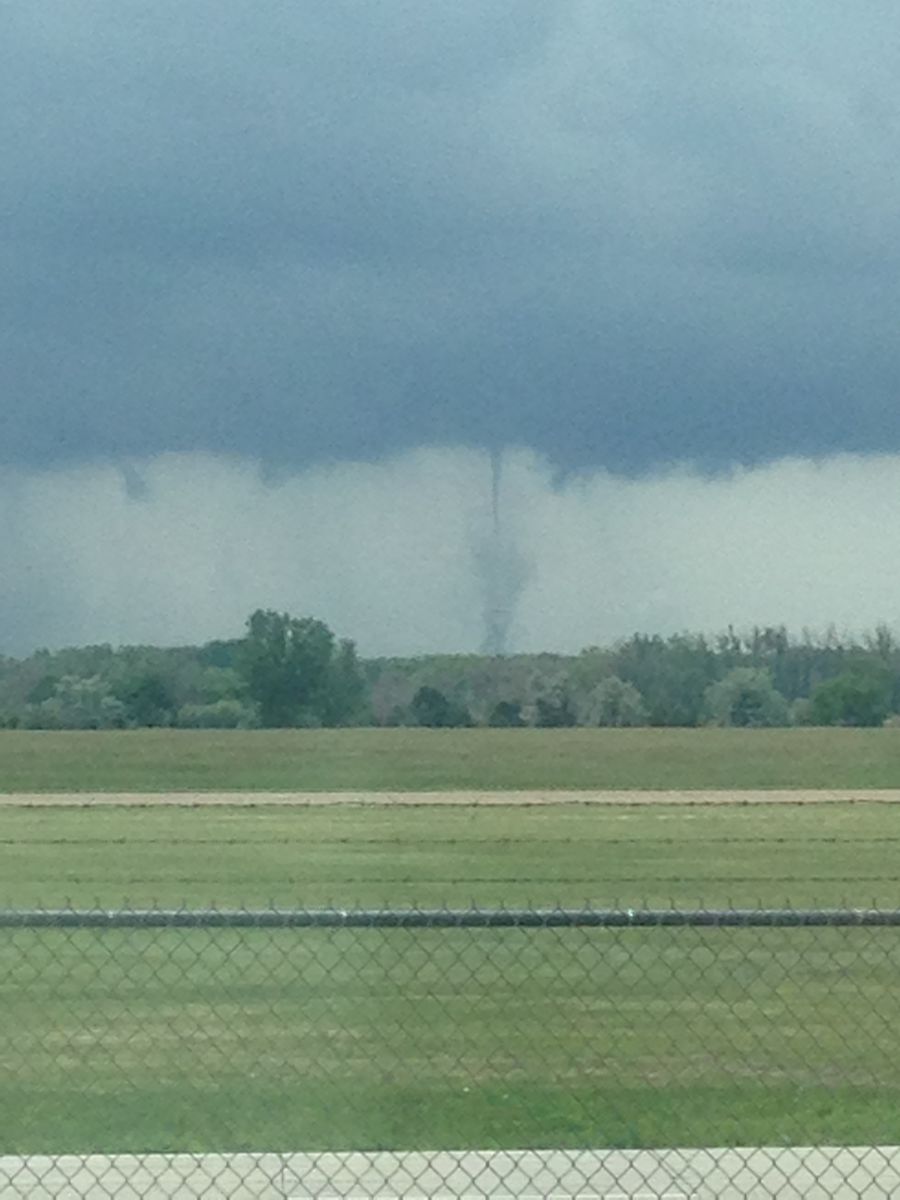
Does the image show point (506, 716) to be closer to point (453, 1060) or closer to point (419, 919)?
point (453, 1060)

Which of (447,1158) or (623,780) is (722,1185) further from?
(623,780)

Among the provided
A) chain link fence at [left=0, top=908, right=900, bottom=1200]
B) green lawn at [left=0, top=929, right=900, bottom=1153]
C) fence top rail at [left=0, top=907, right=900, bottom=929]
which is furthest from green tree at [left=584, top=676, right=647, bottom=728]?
fence top rail at [left=0, top=907, right=900, bottom=929]

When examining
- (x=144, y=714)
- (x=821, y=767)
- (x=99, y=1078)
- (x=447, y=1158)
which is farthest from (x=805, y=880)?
(x=144, y=714)

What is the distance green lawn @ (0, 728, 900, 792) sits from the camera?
62969mm

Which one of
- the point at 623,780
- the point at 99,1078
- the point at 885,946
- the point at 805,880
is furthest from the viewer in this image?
the point at 623,780

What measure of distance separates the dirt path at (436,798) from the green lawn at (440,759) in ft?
13.9

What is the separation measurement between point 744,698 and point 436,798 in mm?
28297

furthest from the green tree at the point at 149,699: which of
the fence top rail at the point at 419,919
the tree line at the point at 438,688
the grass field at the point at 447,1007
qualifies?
the fence top rail at the point at 419,919

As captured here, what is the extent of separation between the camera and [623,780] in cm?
6381

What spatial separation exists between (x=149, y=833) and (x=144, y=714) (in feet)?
129

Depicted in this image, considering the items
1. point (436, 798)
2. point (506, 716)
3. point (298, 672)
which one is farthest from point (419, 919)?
point (506, 716)

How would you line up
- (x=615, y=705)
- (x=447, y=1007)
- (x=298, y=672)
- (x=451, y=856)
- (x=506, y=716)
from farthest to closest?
(x=506, y=716), (x=615, y=705), (x=298, y=672), (x=451, y=856), (x=447, y=1007)

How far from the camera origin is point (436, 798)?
51.8 m

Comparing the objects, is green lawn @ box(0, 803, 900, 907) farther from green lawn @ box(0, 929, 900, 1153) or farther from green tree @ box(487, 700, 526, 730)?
green tree @ box(487, 700, 526, 730)
